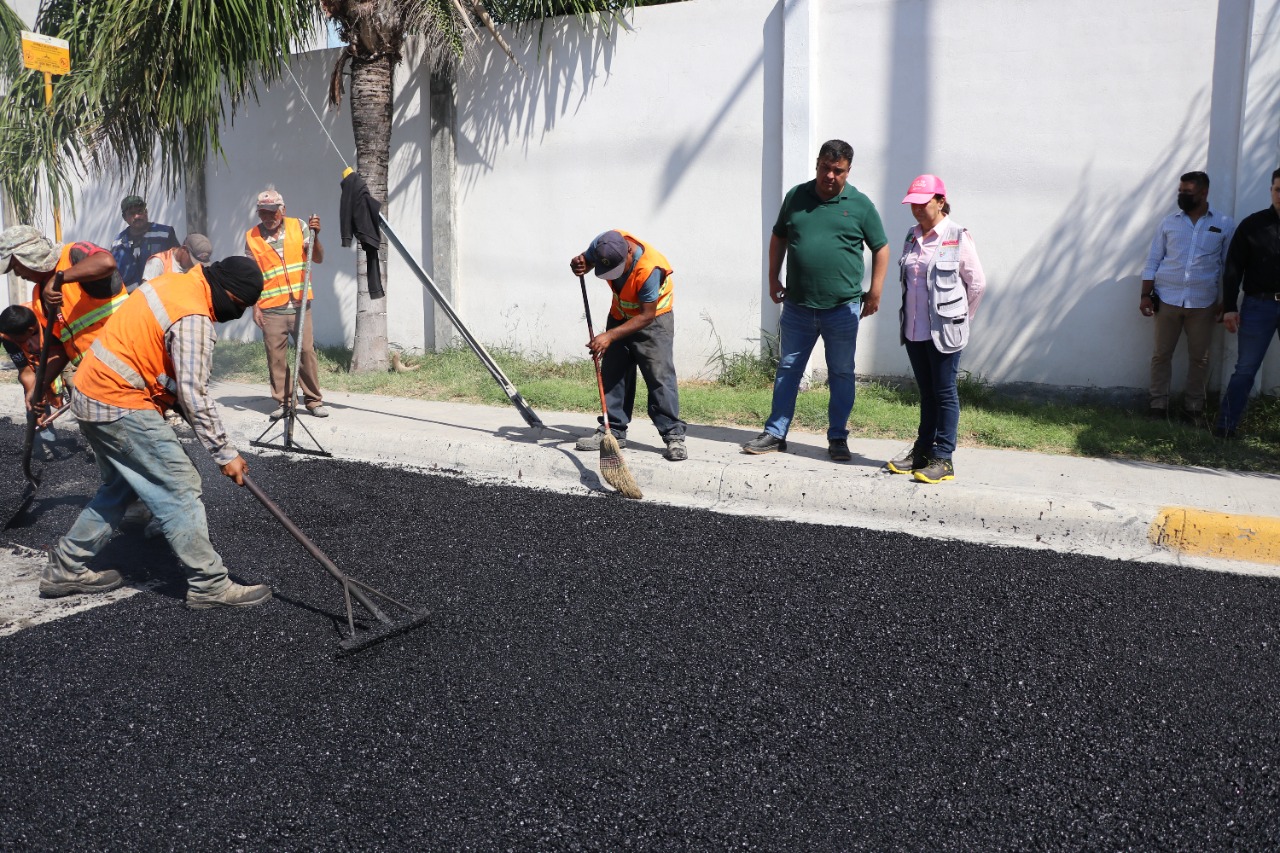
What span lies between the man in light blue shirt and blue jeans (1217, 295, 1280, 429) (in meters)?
0.30

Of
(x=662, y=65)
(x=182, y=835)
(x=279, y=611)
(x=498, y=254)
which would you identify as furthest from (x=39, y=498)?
(x=662, y=65)

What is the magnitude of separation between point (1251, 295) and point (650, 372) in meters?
3.66

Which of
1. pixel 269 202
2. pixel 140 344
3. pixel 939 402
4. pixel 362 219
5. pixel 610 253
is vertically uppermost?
pixel 269 202

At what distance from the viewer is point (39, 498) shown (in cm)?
625

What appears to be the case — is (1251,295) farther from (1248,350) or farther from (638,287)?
(638,287)

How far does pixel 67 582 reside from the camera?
4.64m

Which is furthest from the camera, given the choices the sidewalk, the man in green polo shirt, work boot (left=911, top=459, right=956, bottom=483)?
the man in green polo shirt

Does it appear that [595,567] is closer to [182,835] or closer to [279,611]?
[279,611]

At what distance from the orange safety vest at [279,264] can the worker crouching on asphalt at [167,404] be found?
3.44 m

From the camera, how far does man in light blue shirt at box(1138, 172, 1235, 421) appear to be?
701 cm

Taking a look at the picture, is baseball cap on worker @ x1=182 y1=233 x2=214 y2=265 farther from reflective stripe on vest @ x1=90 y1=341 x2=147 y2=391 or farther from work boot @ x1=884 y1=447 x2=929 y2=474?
work boot @ x1=884 y1=447 x2=929 y2=474

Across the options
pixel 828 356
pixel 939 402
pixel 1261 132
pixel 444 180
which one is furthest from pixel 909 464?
pixel 444 180

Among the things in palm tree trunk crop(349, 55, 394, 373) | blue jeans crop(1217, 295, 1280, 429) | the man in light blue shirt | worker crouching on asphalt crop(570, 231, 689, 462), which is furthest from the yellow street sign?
blue jeans crop(1217, 295, 1280, 429)

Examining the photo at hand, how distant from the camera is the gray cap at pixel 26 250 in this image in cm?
537
